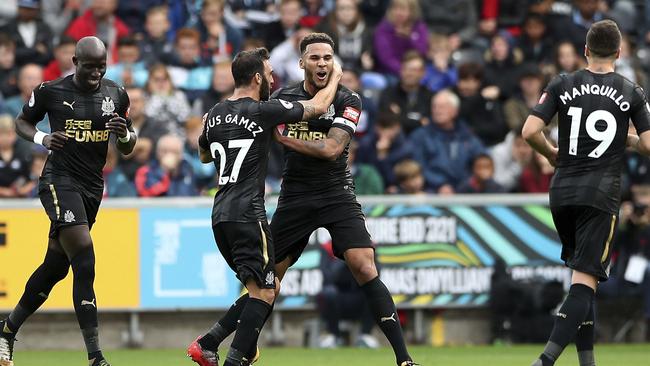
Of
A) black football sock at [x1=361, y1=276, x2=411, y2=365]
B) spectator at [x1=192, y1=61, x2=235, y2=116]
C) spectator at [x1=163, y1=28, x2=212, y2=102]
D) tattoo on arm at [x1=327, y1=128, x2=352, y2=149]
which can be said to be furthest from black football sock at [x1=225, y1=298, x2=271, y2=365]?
spectator at [x1=163, y1=28, x2=212, y2=102]

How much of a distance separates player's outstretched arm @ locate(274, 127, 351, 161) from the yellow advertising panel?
5.14 meters

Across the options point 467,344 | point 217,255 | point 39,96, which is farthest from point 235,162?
point 467,344

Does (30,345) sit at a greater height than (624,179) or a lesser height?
lesser

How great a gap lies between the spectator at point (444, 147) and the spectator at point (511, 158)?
0.32 m

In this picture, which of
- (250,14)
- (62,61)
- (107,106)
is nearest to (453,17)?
(250,14)

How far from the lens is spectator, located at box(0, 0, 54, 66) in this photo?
58.6 feet

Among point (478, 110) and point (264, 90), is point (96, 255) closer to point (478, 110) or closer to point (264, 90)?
point (264, 90)

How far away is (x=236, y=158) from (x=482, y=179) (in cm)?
683

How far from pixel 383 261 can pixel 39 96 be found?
5.30m

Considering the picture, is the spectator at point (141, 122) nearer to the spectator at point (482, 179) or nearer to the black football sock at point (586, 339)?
the spectator at point (482, 179)

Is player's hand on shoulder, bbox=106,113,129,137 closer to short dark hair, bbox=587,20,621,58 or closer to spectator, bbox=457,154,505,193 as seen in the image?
short dark hair, bbox=587,20,621,58

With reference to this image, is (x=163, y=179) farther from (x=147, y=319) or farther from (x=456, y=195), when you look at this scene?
(x=456, y=195)

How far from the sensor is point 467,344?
15.1 m

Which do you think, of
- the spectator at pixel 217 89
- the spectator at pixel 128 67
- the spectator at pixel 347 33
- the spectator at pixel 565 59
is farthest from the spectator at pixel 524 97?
the spectator at pixel 128 67
